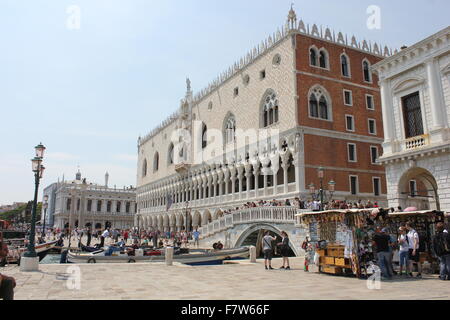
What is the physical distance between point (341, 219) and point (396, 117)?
926 cm

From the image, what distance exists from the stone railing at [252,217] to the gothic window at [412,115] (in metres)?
7.00

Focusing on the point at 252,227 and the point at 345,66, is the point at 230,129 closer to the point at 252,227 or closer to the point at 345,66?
the point at 345,66

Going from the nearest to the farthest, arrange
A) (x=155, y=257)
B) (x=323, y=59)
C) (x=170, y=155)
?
(x=155, y=257), (x=323, y=59), (x=170, y=155)

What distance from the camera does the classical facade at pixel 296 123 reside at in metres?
25.5

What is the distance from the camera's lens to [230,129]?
3381 centimetres

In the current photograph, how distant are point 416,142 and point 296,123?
950cm

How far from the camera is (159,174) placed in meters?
51.8

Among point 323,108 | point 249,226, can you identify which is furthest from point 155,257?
point 323,108

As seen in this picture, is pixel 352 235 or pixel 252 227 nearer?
pixel 352 235

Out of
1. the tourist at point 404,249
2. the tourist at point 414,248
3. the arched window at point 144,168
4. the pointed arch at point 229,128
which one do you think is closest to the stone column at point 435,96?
the tourist at point 414,248

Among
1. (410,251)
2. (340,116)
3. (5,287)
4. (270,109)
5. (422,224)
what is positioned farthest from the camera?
(270,109)

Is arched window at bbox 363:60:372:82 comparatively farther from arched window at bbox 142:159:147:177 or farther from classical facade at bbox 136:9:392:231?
arched window at bbox 142:159:147:177

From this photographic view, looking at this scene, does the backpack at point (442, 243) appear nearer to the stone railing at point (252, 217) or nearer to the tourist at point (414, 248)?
the tourist at point (414, 248)

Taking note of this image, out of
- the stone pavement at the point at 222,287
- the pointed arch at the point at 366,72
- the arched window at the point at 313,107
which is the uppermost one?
the pointed arch at the point at 366,72
